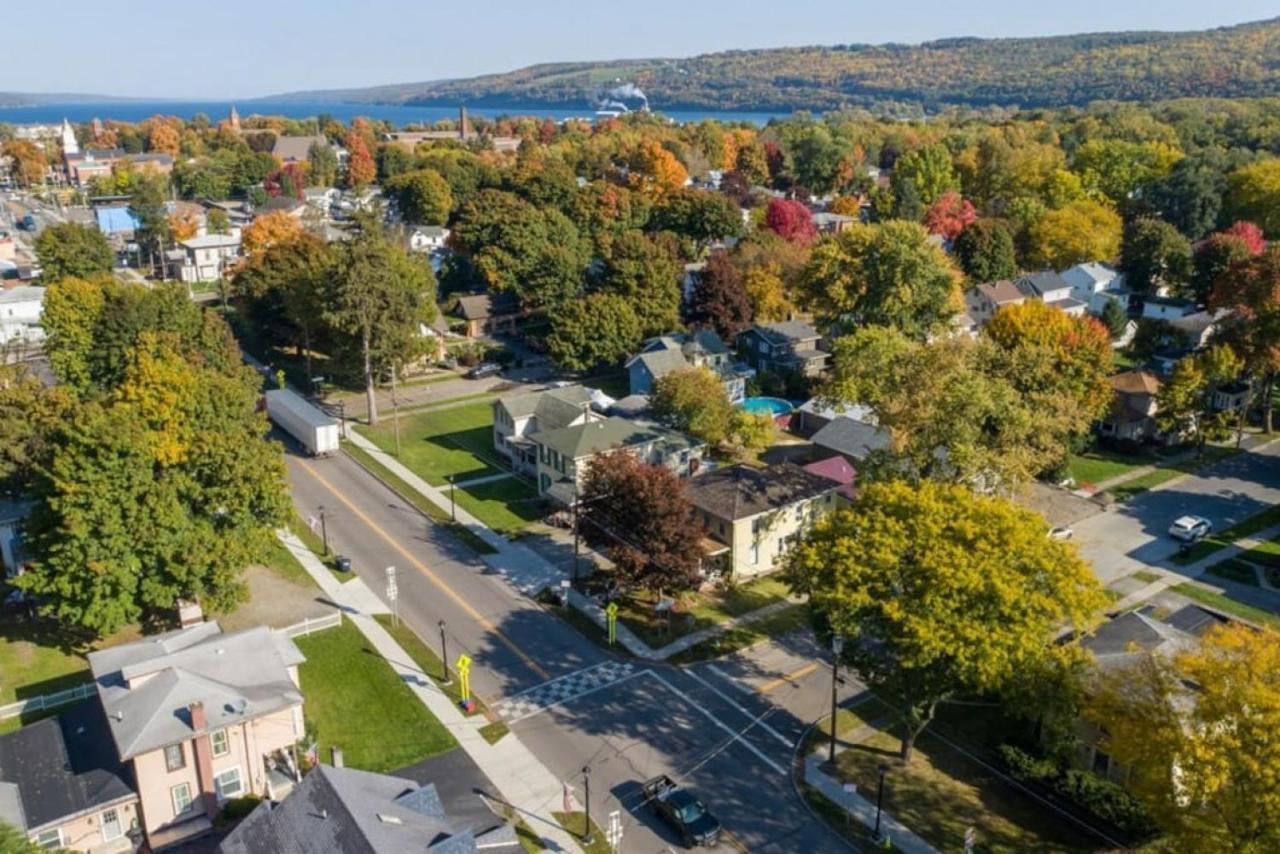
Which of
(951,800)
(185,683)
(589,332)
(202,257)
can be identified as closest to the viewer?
(185,683)

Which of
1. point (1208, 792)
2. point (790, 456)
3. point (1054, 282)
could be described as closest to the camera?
point (1208, 792)

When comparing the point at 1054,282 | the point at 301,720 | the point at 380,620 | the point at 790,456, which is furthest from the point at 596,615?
the point at 1054,282

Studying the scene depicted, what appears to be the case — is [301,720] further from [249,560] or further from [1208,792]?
[1208,792]

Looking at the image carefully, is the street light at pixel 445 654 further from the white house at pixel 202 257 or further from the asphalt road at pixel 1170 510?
the white house at pixel 202 257

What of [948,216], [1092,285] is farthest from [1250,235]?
[948,216]

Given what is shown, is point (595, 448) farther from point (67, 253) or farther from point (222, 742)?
point (67, 253)
